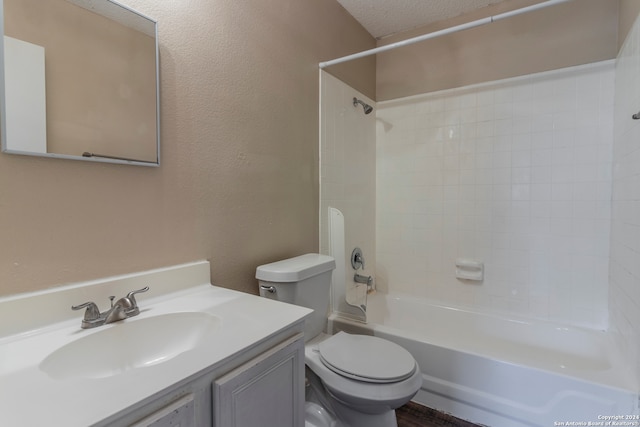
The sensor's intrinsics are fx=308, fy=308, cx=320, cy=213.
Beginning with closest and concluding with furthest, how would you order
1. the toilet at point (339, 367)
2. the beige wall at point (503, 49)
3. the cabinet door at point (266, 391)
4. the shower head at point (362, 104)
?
1. the cabinet door at point (266, 391)
2. the toilet at point (339, 367)
3. the beige wall at point (503, 49)
4. the shower head at point (362, 104)

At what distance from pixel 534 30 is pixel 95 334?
2.80 metres

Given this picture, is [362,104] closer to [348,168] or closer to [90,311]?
[348,168]

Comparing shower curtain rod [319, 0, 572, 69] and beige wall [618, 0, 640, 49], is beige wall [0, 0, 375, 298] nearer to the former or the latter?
shower curtain rod [319, 0, 572, 69]

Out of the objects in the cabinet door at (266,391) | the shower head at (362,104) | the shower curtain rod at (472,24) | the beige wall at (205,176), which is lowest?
the cabinet door at (266,391)

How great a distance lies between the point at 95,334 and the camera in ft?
2.70

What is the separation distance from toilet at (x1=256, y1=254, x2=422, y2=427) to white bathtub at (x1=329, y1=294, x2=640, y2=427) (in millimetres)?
414

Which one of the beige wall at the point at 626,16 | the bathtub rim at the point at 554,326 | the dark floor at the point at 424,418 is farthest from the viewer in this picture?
the dark floor at the point at 424,418

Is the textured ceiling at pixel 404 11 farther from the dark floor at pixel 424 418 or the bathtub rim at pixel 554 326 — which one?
the dark floor at pixel 424 418

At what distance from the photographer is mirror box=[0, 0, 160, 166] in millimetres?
805

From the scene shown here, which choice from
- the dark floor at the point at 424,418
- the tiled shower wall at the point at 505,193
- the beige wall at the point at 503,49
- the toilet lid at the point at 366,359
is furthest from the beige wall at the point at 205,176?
the dark floor at the point at 424,418

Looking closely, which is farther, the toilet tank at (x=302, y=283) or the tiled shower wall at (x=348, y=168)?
the tiled shower wall at (x=348, y=168)

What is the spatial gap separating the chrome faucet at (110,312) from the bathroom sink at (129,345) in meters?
0.03

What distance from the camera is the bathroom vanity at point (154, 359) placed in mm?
555

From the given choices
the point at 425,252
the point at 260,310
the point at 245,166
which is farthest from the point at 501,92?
the point at 260,310
